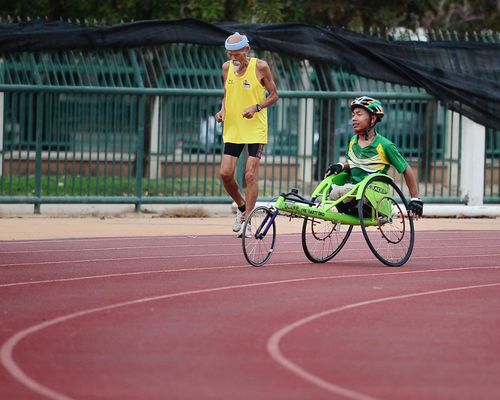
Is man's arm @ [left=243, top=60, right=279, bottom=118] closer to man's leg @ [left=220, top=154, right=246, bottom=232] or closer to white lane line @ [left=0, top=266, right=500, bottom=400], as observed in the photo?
man's leg @ [left=220, top=154, right=246, bottom=232]

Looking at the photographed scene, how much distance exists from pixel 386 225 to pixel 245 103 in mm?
2234

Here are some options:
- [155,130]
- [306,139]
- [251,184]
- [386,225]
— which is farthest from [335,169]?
[306,139]

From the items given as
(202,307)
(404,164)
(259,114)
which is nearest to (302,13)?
(259,114)

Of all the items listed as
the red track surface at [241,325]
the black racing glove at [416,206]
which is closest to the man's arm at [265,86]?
the red track surface at [241,325]

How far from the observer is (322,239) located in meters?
14.0

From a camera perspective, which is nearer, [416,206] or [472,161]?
[416,206]

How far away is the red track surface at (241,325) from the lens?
7742mm

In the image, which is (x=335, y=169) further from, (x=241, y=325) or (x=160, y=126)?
(x=160, y=126)

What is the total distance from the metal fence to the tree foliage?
6.49 meters

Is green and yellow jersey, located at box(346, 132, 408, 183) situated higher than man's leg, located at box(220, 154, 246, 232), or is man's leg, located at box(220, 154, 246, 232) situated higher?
green and yellow jersey, located at box(346, 132, 408, 183)

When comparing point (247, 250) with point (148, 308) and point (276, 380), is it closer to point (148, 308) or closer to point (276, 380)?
point (148, 308)

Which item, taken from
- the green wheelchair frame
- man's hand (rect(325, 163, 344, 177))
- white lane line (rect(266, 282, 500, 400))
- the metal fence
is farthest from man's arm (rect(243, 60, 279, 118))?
the metal fence

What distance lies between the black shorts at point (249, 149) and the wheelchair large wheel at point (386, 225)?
60.7 inches

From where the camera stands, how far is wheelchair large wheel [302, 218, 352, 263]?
1380 centimetres
